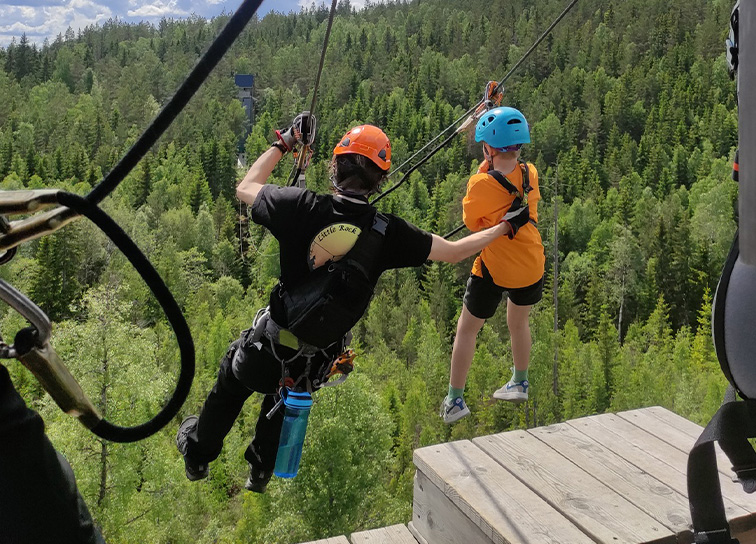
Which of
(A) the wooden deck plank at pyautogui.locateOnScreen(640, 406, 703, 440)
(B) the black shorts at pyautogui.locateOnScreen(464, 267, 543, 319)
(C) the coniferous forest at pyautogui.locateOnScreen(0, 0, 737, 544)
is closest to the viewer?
(B) the black shorts at pyautogui.locateOnScreen(464, 267, 543, 319)

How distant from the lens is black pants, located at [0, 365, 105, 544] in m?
1.13

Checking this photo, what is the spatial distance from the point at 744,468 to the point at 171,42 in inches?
5230

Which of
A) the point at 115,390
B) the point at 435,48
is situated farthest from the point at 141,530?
the point at 435,48

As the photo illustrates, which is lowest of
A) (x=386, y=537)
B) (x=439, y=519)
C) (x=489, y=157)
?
(x=386, y=537)

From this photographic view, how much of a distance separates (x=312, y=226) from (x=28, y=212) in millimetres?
1701

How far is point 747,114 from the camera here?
44.2 inches

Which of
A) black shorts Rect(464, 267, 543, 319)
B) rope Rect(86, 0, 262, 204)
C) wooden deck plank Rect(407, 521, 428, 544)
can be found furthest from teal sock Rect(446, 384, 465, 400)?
rope Rect(86, 0, 262, 204)

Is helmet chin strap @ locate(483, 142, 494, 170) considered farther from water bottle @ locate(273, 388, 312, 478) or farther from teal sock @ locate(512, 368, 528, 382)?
water bottle @ locate(273, 388, 312, 478)

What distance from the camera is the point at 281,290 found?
315 centimetres

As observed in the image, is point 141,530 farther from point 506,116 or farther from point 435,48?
point 435,48

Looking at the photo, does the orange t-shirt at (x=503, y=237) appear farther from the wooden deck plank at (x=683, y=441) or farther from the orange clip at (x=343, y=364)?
the wooden deck plank at (x=683, y=441)

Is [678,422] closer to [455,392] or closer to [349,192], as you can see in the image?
[455,392]

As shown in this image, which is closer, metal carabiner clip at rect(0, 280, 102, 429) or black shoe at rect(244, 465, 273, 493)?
metal carabiner clip at rect(0, 280, 102, 429)

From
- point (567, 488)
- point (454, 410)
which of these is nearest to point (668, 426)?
point (567, 488)
